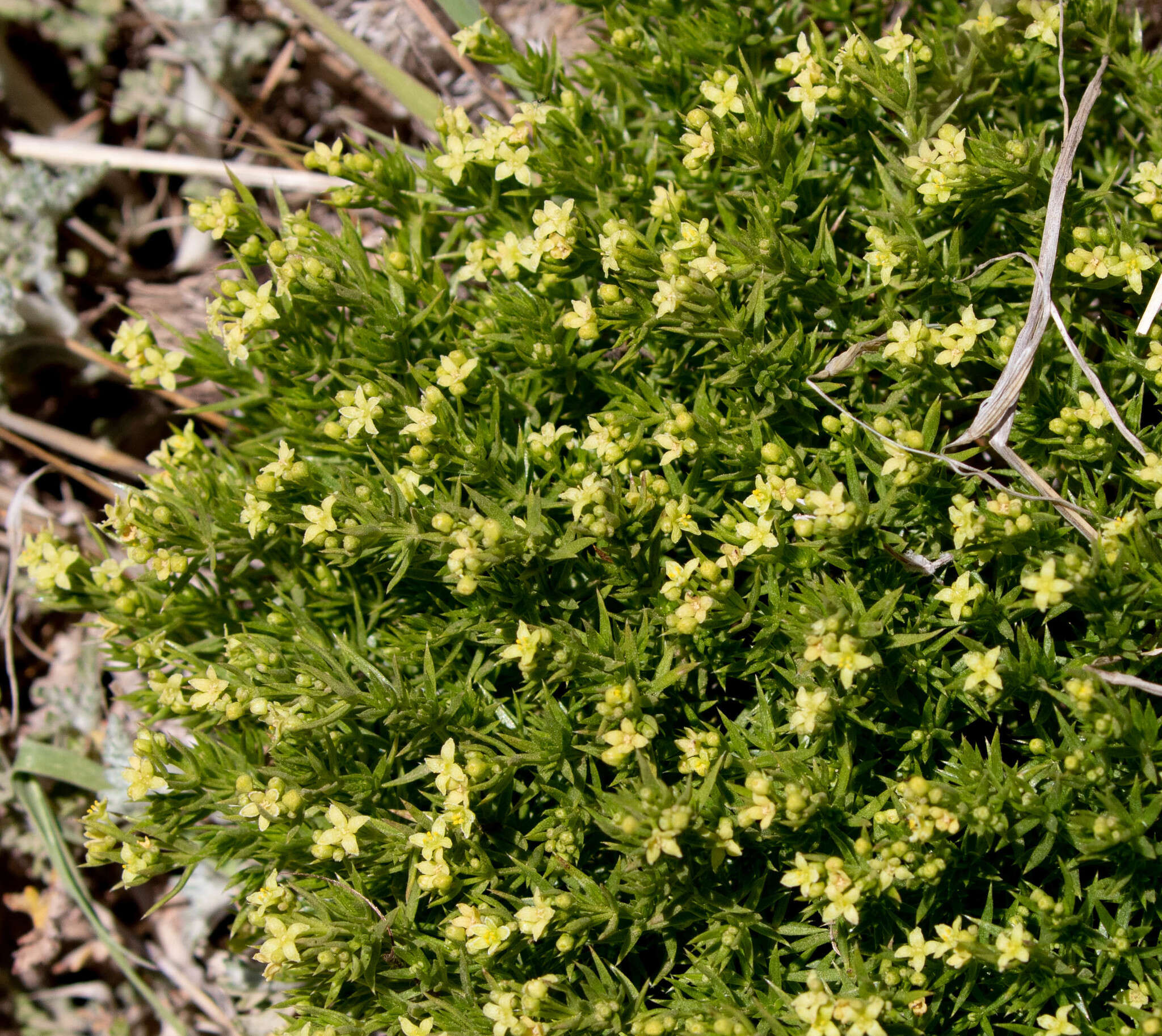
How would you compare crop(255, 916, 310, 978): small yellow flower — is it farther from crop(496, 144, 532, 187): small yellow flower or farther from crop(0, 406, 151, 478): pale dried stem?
crop(0, 406, 151, 478): pale dried stem

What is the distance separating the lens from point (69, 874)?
468 cm

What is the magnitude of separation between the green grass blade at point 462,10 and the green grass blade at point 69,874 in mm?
4224

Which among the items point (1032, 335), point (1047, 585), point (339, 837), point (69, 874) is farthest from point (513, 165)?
point (69, 874)

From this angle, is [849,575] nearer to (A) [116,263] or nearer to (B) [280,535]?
(B) [280,535]

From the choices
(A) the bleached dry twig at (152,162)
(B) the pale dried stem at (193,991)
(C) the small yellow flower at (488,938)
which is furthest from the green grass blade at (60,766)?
(A) the bleached dry twig at (152,162)

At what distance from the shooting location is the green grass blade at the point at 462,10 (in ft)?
14.6

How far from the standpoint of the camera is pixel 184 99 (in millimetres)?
5973

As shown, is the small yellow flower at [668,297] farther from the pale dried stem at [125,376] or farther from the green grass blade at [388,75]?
the pale dried stem at [125,376]

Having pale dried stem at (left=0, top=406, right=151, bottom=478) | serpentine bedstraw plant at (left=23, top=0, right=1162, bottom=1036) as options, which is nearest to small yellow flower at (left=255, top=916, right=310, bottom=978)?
serpentine bedstraw plant at (left=23, top=0, right=1162, bottom=1036)

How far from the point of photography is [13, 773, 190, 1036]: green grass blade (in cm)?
458

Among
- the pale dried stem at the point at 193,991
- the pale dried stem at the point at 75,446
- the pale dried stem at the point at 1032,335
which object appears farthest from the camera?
the pale dried stem at the point at 75,446

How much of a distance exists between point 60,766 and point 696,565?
3.36 meters

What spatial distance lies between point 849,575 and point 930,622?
1.03ft

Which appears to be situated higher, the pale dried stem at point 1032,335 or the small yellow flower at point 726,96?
the small yellow flower at point 726,96
